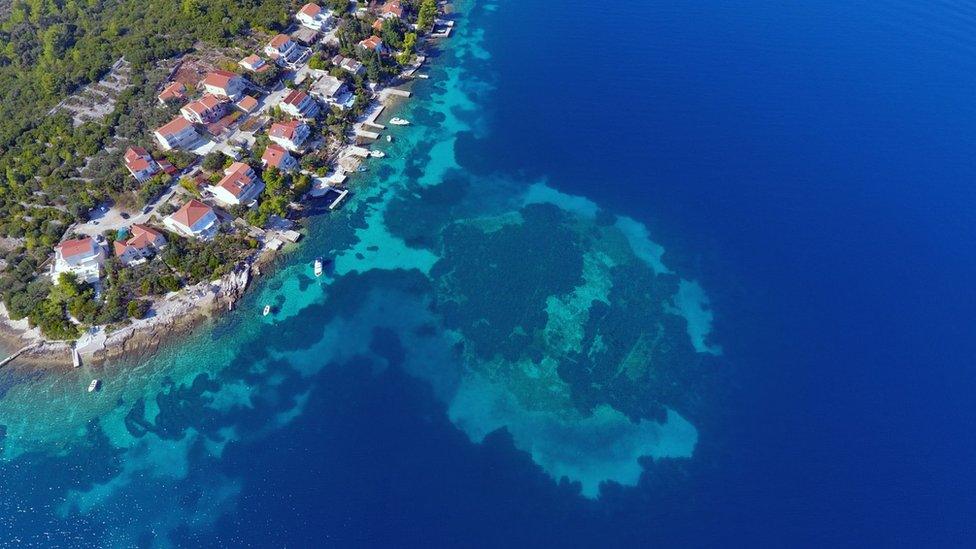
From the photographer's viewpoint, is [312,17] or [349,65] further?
[312,17]

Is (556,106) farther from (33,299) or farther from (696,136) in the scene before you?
(33,299)

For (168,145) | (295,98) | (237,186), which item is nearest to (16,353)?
(237,186)

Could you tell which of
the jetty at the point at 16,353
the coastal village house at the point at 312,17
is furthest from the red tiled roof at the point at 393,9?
the jetty at the point at 16,353

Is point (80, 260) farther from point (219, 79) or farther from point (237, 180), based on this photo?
point (219, 79)

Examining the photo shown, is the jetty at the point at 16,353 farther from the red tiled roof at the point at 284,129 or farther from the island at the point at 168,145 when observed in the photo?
the red tiled roof at the point at 284,129

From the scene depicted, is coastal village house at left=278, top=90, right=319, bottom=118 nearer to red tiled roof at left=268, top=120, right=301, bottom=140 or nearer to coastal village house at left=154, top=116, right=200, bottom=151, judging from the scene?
red tiled roof at left=268, top=120, right=301, bottom=140

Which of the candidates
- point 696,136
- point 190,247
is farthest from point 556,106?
point 190,247
